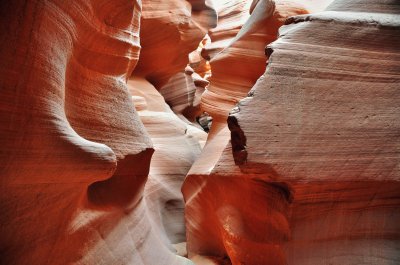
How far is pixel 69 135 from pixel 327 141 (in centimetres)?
170

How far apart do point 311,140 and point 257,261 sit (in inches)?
45.1

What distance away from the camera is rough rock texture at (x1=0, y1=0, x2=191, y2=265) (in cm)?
167

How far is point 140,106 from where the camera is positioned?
4945 mm

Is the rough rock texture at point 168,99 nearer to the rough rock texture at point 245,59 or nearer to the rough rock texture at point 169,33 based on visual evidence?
the rough rock texture at point 169,33

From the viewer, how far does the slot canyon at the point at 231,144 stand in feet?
5.70

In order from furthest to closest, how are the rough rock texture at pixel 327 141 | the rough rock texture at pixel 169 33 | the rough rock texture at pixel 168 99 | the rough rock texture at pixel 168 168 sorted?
the rough rock texture at pixel 169 33
the rough rock texture at pixel 168 99
the rough rock texture at pixel 168 168
the rough rock texture at pixel 327 141

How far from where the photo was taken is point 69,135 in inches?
72.3

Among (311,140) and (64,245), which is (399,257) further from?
(64,245)

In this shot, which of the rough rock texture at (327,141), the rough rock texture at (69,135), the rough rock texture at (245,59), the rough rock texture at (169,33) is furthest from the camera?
the rough rock texture at (169,33)

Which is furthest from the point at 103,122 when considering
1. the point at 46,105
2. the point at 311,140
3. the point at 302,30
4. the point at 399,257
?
the point at 399,257

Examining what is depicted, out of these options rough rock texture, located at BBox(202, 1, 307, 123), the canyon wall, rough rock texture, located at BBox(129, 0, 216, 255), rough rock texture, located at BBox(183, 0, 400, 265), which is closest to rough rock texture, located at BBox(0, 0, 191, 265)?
the canyon wall

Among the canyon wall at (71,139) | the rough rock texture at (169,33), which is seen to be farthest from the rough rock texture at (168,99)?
the canyon wall at (71,139)

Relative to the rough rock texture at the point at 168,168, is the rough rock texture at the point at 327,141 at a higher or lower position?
higher

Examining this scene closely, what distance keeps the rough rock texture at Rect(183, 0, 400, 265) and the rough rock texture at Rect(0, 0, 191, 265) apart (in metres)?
0.89
